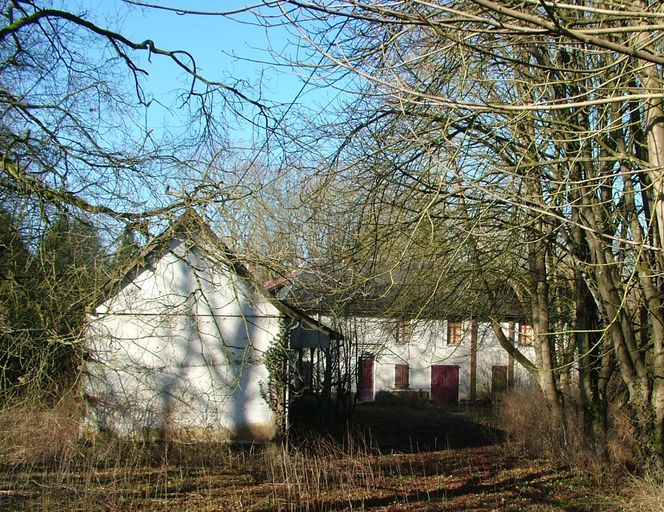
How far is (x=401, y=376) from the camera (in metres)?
33.3

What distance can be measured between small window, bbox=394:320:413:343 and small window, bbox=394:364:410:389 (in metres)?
19.2

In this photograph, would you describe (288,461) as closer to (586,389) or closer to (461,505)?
(461,505)

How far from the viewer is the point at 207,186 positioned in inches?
261

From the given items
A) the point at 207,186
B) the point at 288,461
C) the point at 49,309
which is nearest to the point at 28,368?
the point at 49,309

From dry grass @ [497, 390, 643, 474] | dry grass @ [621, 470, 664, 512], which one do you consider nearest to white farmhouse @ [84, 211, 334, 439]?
dry grass @ [621, 470, 664, 512]

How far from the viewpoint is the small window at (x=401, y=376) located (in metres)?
33.1

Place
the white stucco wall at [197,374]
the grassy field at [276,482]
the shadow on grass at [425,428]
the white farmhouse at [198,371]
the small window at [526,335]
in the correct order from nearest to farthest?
the grassy field at [276,482] → the white farmhouse at [198,371] → the white stucco wall at [197,374] → the small window at [526,335] → the shadow on grass at [425,428]

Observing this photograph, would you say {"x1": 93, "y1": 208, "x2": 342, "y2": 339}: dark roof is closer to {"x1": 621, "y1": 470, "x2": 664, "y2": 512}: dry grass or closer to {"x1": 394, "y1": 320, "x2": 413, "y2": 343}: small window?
{"x1": 621, "y1": 470, "x2": 664, "y2": 512}: dry grass

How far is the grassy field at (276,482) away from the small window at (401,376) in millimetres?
17612

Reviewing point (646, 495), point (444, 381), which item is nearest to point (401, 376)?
point (444, 381)

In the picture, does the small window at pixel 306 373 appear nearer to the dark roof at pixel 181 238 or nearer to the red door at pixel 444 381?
the dark roof at pixel 181 238

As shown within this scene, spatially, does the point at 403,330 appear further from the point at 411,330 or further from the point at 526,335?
the point at 526,335

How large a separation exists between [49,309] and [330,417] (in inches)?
517

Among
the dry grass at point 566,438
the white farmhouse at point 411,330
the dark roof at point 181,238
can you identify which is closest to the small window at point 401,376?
the white farmhouse at point 411,330
